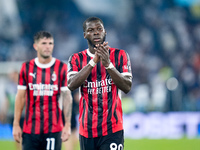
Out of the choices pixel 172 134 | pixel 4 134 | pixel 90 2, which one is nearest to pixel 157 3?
pixel 90 2

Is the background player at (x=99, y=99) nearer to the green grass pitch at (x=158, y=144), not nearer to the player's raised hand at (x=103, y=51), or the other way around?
the player's raised hand at (x=103, y=51)

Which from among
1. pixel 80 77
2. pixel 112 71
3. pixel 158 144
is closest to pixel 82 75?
pixel 80 77

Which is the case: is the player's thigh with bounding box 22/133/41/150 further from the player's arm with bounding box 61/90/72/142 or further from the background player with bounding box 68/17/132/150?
the background player with bounding box 68/17/132/150

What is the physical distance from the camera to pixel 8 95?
9609mm

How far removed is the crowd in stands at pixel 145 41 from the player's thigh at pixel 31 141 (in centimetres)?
813

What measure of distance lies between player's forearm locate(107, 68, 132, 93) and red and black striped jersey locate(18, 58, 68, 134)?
5.31ft

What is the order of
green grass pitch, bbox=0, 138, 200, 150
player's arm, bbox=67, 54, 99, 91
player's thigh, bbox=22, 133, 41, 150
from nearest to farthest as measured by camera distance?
player's arm, bbox=67, 54, 99, 91, player's thigh, bbox=22, 133, 41, 150, green grass pitch, bbox=0, 138, 200, 150

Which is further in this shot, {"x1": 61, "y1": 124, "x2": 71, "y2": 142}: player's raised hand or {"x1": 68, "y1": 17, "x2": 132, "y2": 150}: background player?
{"x1": 61, "y1": 124, "x2": 71, "y2": 142}: player's raised hand

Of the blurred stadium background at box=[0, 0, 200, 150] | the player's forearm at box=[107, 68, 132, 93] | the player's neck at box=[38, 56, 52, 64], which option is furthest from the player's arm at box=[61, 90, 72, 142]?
the blurred stadium background at box=[0, 0, 200, 150]

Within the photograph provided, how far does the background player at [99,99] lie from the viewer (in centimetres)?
409

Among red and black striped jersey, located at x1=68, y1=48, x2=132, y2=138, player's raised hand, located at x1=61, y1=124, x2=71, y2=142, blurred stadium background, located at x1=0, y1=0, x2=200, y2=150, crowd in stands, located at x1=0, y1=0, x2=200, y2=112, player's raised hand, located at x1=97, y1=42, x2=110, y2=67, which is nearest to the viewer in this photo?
player's raised hand, located at x1=97, y1=42, x2=110, y2=67

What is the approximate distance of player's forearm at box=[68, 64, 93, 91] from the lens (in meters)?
3.91

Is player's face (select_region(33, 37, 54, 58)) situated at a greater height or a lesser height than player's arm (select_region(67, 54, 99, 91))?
greater

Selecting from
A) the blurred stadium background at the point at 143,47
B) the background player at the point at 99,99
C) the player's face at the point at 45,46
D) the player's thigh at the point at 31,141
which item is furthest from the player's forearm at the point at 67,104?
the blurred stadium background at the point at 143,47
